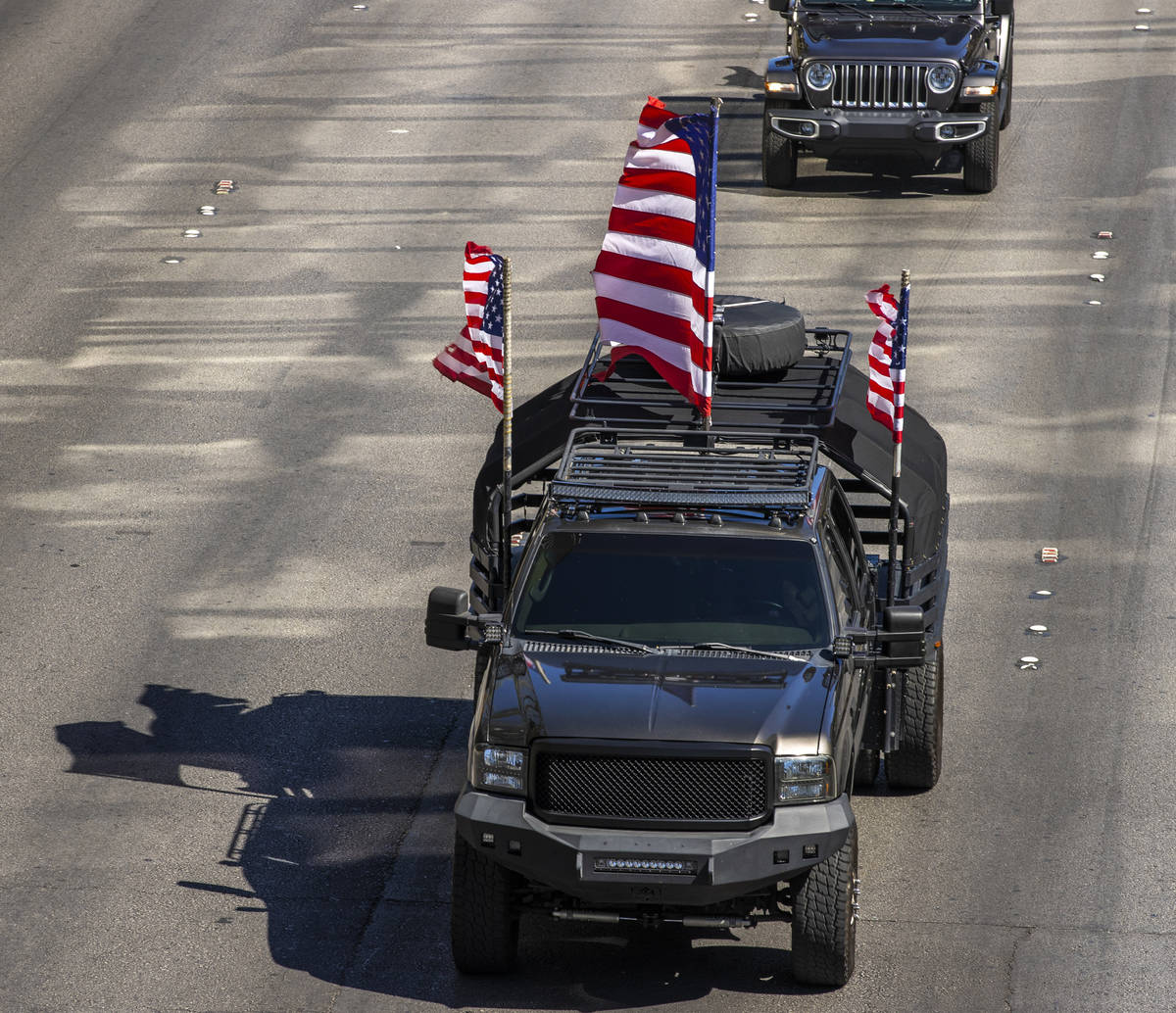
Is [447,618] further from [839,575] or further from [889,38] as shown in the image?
[889,38]

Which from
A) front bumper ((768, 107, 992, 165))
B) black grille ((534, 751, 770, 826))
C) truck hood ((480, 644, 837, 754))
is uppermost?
truck hood ((480, 644, 837, 754))

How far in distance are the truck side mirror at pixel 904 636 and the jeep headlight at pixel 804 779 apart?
984 millimetres

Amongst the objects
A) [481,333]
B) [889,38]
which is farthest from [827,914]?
[889,38]

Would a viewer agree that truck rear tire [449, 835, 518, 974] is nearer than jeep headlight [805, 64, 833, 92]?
Yes

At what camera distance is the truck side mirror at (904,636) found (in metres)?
10.1

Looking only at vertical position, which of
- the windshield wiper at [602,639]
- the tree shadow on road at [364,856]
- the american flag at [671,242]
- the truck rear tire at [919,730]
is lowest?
the tree shadow on road at [364,856]

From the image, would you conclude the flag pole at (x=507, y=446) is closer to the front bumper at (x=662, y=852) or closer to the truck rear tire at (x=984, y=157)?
the front bumper at (x=662, y=852)

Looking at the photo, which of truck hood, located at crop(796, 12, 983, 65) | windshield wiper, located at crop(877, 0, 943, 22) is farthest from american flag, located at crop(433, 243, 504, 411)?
windshield wiper, located at crop(877, 0, 943, 22)

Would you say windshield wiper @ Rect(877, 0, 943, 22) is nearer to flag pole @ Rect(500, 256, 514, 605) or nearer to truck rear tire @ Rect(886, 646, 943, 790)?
flag pole @ Rect(500, 256, 514, 605)

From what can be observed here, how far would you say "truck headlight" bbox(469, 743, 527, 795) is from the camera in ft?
30.9

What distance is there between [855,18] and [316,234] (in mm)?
6694

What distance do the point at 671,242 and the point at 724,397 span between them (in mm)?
1101

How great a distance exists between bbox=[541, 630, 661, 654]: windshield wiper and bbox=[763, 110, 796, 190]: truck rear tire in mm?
14310

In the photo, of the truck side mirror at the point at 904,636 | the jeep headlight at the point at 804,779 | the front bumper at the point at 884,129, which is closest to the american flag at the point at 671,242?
the truck side mirror at the point at 904,636
